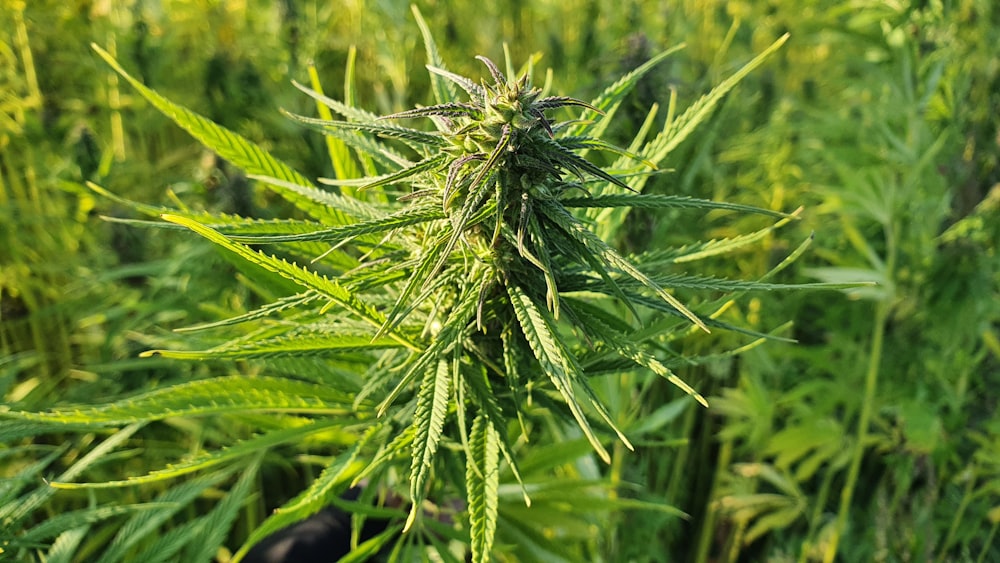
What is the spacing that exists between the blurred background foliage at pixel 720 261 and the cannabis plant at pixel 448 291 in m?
0.35

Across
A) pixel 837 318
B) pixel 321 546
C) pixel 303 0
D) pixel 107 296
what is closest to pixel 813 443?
pixel 837 318

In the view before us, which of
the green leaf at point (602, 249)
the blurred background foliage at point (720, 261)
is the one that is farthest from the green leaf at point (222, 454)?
the blurred background foliage at point (720, 261)

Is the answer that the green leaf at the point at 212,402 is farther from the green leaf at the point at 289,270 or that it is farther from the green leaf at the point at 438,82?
the green leaf at the point at 438,82

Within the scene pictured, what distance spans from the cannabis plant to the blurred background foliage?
1.14 feet

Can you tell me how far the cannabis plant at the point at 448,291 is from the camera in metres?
0.45

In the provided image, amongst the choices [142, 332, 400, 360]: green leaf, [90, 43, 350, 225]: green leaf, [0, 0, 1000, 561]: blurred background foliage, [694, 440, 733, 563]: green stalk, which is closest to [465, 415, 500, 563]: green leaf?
[142, 332, 400, 360]: green leaf

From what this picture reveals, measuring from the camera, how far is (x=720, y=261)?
58.8 inches

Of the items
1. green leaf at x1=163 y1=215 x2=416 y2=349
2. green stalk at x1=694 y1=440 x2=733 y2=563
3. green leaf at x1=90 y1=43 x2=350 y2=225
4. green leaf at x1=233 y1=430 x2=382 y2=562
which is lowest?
green stalk at x1=694 y1=440 x2=733 y2=563

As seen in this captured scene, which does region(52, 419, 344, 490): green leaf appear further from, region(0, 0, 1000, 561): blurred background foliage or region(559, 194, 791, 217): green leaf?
region(0, 0, 1000, 561): blurred background foliage

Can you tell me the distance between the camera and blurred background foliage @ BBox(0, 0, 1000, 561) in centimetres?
115

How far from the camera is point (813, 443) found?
1.26m

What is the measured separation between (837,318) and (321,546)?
3.66ft

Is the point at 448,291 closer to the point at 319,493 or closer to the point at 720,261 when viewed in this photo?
the point at 319,493

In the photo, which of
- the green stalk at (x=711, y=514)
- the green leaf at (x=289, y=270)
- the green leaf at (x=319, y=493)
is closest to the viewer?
the green leaf at (x=289, y=270)
